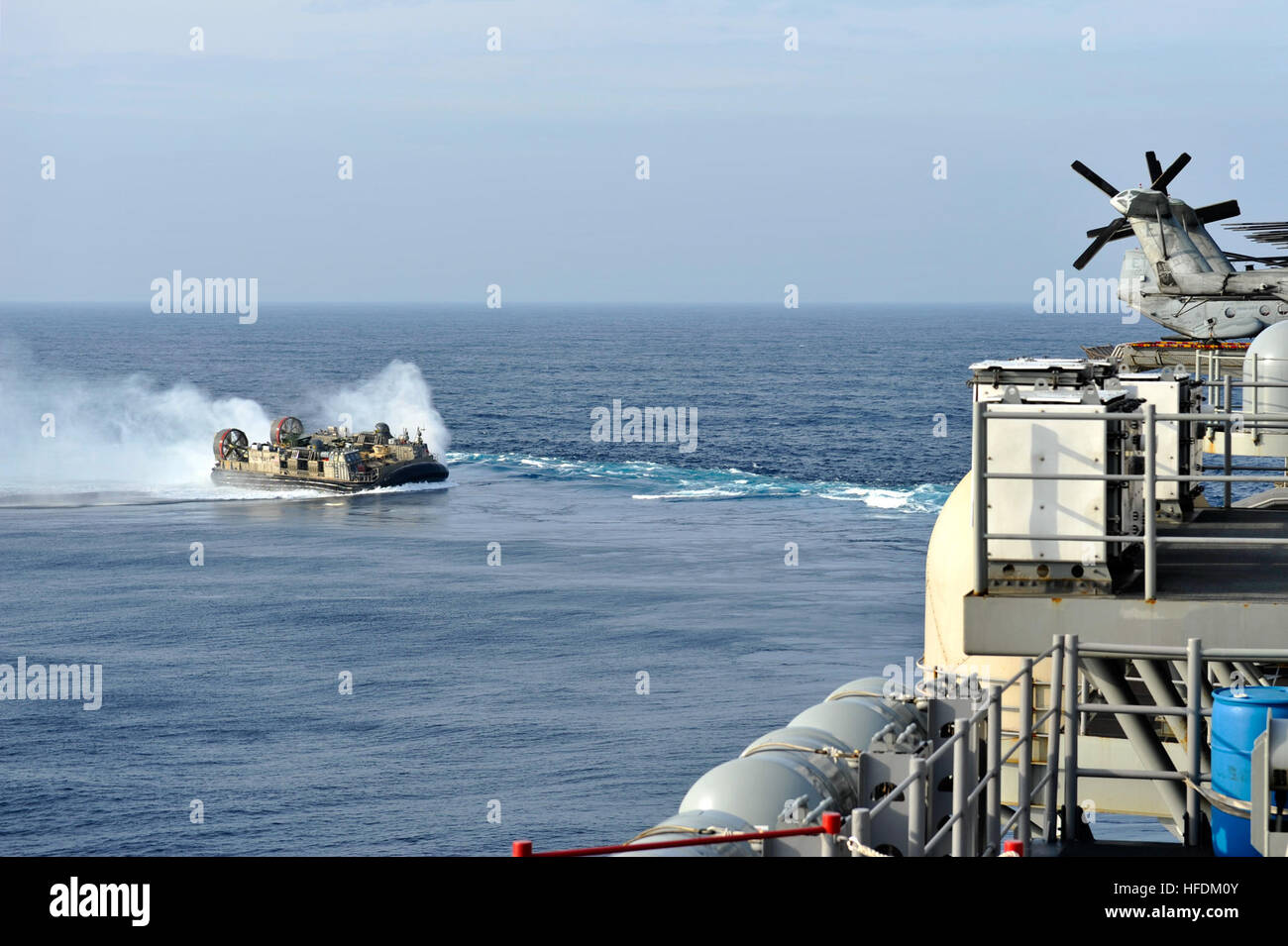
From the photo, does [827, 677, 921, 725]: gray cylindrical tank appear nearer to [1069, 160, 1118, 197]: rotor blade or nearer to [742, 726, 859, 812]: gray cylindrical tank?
[742, 726, 859, 812]: gray cylindrical tank

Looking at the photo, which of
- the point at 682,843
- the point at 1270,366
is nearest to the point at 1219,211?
the point at 1270,366

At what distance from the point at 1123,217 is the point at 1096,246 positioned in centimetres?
174

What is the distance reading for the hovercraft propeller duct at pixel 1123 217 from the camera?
58.2 m

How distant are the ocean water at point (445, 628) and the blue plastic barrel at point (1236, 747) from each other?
30834 mm

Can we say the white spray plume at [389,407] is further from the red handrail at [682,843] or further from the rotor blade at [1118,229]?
the red handrail at [682,843]

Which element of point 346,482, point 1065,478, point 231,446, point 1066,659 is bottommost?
point 346,482

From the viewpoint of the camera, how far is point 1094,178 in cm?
5969

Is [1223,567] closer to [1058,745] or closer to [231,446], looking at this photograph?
[1058,745]

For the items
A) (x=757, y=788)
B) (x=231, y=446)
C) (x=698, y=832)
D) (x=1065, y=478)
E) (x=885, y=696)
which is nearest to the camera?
(x=1065, y=478)
